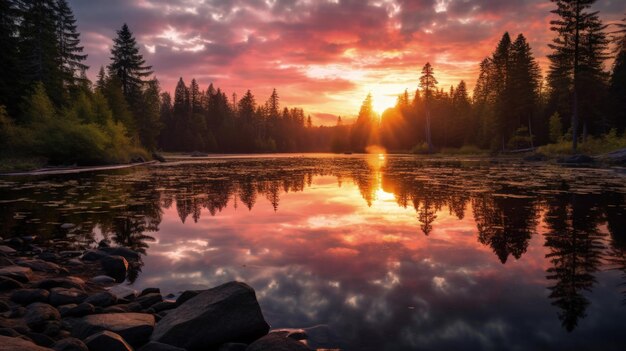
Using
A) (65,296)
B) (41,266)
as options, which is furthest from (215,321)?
(41,266)

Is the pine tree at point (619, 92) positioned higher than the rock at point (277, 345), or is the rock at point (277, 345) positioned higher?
the pine tree at point (619, 92)

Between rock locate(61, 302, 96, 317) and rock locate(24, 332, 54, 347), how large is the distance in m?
0.81

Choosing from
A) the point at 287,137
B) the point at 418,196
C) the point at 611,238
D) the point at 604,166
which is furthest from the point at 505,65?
the point at 287,137

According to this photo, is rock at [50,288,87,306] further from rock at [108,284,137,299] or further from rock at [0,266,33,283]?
rock at [0,266,33,283]

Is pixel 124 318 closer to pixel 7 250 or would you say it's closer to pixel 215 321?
pixel 215 321

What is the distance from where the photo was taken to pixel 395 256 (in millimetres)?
7223

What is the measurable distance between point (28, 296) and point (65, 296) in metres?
0.50

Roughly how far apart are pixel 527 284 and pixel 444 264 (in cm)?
139

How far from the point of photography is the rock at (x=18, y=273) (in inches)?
223

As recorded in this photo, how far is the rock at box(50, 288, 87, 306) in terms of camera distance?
16.7 feet

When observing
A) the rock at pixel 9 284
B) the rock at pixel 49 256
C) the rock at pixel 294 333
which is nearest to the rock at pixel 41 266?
the rock at pixel 49 256

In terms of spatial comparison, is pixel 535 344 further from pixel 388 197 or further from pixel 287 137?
pixel 287 137

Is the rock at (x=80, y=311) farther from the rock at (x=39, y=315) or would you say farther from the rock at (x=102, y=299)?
the rock at (x=102, y=299)

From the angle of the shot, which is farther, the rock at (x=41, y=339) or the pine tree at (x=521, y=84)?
the pine tree at (x=521, y=84)
